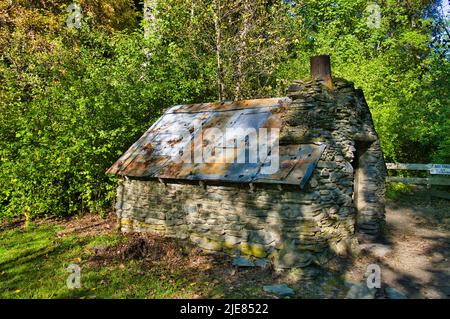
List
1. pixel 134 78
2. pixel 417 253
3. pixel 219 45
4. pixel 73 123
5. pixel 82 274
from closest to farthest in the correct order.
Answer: pixel 82 274 → pixel 417 253 → pixel 73 123 → pixel 134 78 → pixel 219 45

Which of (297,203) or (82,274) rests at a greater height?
(297,203)

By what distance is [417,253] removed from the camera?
7.33m

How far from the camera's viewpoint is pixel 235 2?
12.1m

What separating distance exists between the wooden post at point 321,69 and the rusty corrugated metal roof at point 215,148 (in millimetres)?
796

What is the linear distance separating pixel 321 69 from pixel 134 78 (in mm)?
6718

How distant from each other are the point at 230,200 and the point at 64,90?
6.85 m

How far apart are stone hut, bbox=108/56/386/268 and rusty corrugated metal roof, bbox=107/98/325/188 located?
0.09ft

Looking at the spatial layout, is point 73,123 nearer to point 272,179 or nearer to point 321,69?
point 272,179

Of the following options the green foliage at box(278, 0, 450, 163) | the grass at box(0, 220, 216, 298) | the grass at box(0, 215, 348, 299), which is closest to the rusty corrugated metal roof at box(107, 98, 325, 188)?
the grass at box(0, 215, 348, 299)

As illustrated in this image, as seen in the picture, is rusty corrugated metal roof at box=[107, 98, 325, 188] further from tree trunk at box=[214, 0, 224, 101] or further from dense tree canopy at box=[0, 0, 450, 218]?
tree trunk at box=[214, 0, 224, 101]

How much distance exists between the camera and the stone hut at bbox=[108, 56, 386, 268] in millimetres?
5988

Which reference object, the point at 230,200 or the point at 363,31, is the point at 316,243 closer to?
the point at 230,200

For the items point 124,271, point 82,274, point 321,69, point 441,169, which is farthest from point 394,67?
point 82,274

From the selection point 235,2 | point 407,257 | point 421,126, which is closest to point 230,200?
point 407,257
